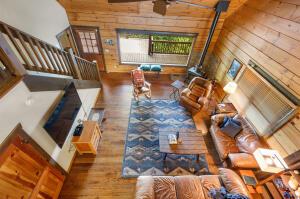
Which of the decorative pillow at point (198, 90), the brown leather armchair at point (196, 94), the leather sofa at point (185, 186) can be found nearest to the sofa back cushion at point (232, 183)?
the leather sofa at point (185, 186)

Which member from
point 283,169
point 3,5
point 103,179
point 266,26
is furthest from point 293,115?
point 3,5

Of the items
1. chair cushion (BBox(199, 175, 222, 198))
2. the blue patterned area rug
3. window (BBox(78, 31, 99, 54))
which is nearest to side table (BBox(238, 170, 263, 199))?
chair cushion (BBox(199, 175, 222, 198))

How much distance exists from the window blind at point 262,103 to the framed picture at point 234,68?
0.82 ft

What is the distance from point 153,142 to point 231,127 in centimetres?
197

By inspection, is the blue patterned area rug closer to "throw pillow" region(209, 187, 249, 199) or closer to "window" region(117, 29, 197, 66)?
"throw pillow" region(209, 187, 249, 199)

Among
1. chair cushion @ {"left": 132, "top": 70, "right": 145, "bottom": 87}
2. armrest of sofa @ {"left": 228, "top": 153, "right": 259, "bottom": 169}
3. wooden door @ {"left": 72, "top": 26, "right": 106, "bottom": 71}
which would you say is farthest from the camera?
wooden door @ {"left": 72, "top": 26, "right": 106, "bottom": 71}

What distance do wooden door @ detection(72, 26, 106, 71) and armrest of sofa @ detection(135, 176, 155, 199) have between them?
485 cm

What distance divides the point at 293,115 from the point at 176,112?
106 inches

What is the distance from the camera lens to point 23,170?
2.00 meters

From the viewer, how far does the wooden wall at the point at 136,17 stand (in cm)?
441

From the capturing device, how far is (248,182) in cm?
267

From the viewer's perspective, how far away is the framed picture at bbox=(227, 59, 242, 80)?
4.28 m

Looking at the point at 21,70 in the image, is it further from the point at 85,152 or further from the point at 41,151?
the point at 85,152

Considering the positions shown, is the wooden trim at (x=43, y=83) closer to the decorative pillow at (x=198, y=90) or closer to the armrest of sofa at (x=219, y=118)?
the decorative pillow at (x=198, y=90)
